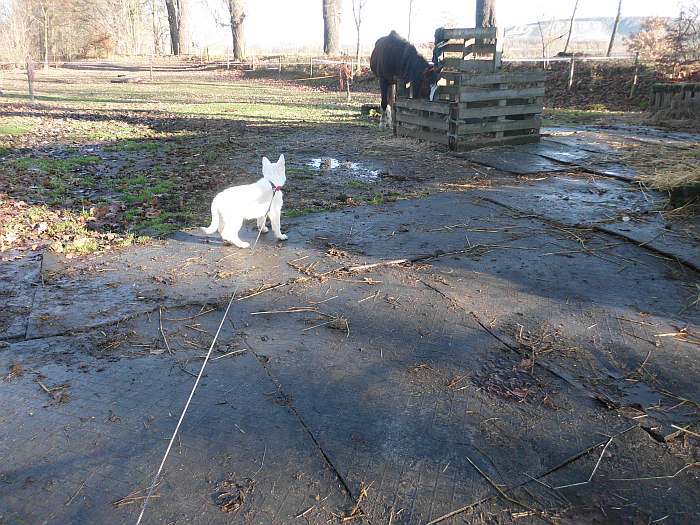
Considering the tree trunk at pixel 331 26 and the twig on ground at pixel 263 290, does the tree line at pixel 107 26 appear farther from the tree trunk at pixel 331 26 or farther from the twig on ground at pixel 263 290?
the twig on ground at pixel 263 290

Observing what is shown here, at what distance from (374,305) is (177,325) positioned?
129 cm

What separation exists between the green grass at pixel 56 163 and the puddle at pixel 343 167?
3.62m

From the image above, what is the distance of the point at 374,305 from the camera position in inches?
139

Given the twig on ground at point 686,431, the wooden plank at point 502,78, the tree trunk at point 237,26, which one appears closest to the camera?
the twig on ground at point 686,431

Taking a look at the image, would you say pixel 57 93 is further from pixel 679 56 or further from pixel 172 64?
pixel 679 56

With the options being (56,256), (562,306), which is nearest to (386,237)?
(562,306)

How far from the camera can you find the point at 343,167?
26.4 feet

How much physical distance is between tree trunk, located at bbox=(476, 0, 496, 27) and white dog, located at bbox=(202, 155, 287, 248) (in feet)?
47.1

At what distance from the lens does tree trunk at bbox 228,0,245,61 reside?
125 feet

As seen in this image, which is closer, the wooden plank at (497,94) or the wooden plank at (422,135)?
the wooden plank at (497,94)

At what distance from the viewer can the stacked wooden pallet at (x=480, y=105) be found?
28.5 ft

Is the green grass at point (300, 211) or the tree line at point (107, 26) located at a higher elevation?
the tree line at point (107, 26)

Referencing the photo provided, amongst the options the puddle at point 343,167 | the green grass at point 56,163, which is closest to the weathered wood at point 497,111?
the puddle at point 343,167

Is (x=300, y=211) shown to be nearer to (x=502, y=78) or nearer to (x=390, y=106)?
(x=502, y=78)
